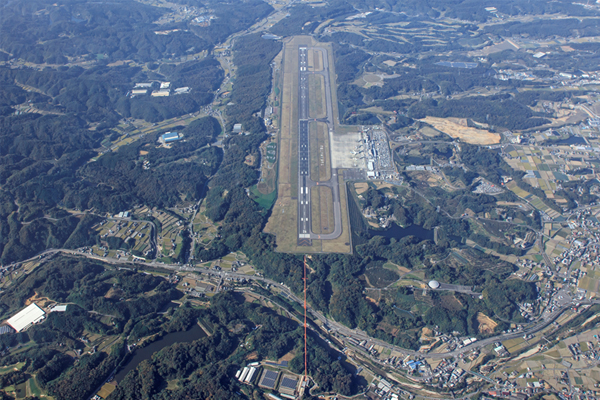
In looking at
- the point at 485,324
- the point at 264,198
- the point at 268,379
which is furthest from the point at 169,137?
the point at 485,324

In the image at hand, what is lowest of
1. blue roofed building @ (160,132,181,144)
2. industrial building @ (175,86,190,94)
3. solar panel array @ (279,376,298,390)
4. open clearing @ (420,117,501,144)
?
solar panel array @ (279,376,298,390)

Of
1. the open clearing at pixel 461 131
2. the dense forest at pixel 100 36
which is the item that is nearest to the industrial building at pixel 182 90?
the dense forest at pixel 100 36

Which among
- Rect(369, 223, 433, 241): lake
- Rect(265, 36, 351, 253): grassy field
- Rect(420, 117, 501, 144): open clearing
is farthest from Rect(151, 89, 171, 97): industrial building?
Rect(369, 223, 433, 241): lake

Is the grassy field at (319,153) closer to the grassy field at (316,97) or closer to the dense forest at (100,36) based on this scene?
the grassy field at (316,97)

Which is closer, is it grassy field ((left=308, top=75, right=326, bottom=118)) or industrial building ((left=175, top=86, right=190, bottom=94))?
grassy field ((left=308, top=75, right=326, bottom=118))

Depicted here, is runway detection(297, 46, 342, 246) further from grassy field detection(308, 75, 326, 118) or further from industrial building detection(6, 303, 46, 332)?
industrial building detection(6, 303, 46, 332)

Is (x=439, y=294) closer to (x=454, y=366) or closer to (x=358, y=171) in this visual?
(x=454, y=366)

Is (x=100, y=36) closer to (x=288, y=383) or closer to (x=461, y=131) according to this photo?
(x=461, y=131)
